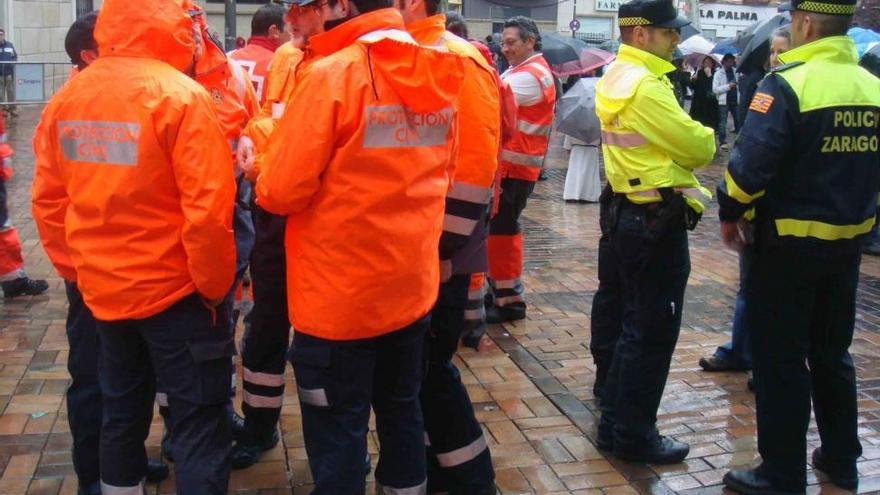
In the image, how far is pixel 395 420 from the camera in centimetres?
328

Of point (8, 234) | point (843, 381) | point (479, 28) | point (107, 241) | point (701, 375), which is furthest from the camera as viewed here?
point (479, 28)

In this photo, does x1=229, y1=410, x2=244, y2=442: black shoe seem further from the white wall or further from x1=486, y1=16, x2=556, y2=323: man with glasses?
the white wall

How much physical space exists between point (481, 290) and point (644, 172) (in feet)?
2.91

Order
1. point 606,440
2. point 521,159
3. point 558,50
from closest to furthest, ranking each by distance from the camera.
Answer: point 606,440
point 521,159
point 558,50

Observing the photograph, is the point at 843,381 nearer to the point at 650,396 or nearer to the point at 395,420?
the point at 650,396

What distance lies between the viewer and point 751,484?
395 cm

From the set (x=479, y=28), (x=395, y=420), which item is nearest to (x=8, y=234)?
(x=395, y=420)

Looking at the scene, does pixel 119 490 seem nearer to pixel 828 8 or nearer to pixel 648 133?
pixel 648 133

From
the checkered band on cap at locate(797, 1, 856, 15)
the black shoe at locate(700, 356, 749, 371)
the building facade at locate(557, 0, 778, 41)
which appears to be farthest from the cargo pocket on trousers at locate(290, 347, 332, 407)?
the building facade at locate(557, 0, 778, 41)

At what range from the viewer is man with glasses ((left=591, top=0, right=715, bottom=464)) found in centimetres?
397

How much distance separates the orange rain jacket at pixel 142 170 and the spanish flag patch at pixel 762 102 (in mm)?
2010

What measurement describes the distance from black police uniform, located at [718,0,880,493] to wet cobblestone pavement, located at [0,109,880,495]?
13.2 inches

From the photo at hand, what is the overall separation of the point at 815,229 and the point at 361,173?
1894 mm

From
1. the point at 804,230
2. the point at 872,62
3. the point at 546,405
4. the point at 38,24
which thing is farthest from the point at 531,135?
the point at 38,24
